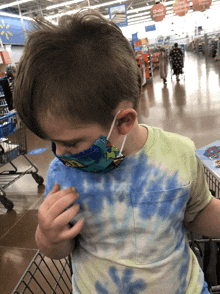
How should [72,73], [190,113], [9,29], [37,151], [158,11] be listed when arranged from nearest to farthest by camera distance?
[72,73] → [37,151] → [190,113] → [158,11] → [9,29]

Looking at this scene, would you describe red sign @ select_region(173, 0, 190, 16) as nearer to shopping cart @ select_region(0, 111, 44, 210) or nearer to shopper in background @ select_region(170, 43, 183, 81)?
shopper in background @ select_region(170, 43, 183, 81)

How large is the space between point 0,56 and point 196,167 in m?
5.68

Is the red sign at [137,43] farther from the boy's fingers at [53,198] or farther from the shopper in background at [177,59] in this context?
the boy's fingers at [53,198]

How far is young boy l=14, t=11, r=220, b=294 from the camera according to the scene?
604 mm

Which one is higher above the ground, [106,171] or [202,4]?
[202,4]

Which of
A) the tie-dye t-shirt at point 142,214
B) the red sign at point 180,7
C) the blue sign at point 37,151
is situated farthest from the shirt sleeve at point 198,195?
the red sign at point 180,7

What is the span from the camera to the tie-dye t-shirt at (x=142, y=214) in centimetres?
78

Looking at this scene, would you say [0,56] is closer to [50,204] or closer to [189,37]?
[50,204]

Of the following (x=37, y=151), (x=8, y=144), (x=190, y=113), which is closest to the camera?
(x=8, y=144)

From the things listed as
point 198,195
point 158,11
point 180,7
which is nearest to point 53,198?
point 198,195

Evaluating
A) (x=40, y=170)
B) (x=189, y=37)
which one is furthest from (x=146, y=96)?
(x=189, y=37)

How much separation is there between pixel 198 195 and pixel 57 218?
0.51 metres

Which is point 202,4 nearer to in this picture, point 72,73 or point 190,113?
point 190,113

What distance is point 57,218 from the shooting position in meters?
0.67
